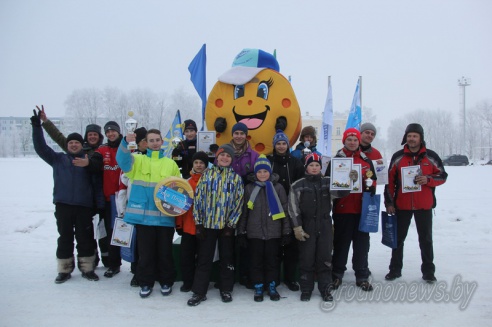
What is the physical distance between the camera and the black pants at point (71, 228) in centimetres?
507

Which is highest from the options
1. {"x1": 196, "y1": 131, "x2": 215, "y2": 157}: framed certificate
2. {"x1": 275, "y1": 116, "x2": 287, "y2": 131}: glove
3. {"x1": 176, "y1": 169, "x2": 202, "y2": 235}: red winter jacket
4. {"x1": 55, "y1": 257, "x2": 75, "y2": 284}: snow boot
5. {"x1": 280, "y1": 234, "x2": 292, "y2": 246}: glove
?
{"x1": 275, "y1": 116, "x2": 287, "y2": 131}: glove

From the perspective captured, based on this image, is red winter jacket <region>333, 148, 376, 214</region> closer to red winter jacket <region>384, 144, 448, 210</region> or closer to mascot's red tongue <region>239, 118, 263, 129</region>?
red winter jacket <region>384, 144, 448, 210</region>

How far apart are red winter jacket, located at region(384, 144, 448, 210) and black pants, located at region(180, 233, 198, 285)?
2658 millimetres

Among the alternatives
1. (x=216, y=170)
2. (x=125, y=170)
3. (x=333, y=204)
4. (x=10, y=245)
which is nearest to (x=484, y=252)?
(x=333, y=204)

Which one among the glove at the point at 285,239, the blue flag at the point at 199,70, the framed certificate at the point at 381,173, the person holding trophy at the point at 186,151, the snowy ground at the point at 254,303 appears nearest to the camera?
the snowy ground at the point at 254,303

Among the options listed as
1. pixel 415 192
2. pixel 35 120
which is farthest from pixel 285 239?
pixel 35 120

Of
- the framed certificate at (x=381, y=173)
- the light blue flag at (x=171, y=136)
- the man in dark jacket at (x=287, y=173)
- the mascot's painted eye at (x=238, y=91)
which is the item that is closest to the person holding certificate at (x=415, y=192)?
the framed certificate at (x=381, y=173)

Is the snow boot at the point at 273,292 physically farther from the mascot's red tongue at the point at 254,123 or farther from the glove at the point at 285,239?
the mascot's red tongue at the point at 254,123

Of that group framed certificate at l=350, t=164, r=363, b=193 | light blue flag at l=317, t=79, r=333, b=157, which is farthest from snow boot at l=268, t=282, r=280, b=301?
light blue flag at l=317, t=79, r=333, b=157

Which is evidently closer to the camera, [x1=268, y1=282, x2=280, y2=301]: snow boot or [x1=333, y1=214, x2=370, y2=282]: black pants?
[x1=268, y1=282, x2=280, y2=301]: snow boot

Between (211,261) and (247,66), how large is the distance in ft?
9.69

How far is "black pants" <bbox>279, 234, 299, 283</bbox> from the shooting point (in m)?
4.84

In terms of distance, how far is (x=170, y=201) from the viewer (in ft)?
14.5

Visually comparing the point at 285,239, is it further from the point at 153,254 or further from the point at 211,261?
the point at 153,254
